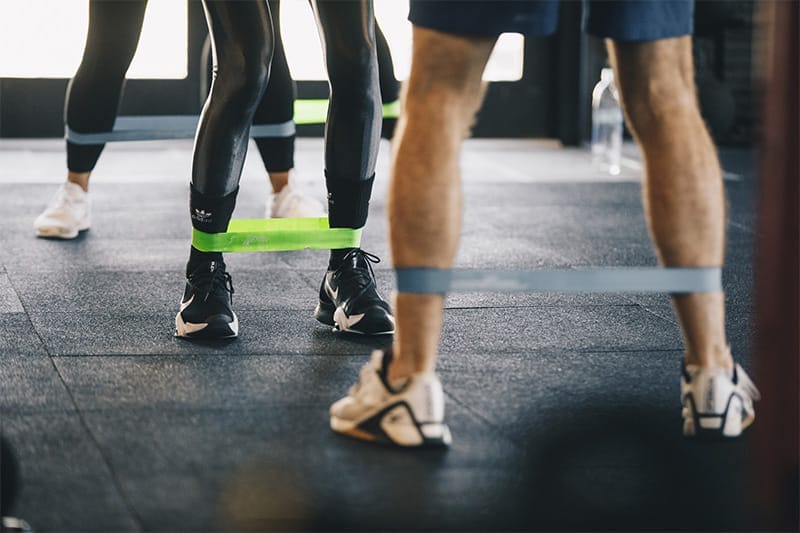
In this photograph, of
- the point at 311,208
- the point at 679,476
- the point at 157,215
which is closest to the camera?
the point at 679,476

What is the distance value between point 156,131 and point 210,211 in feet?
4.58

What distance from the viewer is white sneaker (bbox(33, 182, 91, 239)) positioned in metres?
3.72

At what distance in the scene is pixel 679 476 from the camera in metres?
1.60

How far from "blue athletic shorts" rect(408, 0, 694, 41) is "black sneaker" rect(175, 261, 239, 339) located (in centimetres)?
91

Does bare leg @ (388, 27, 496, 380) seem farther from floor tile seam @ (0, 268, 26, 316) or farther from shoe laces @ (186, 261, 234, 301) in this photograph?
floor tile seam @ (0, 268, 26, 316)

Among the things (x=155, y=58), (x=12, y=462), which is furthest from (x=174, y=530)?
(x=155, y=58)

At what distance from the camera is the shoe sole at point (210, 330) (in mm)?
2395

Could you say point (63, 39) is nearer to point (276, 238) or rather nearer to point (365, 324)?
point (276, 238)

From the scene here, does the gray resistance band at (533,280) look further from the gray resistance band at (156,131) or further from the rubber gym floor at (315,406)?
the gray resistance band at (156,131)

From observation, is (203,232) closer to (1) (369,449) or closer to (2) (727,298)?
(1) (369,449)

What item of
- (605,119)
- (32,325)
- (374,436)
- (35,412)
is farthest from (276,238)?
(605,119)

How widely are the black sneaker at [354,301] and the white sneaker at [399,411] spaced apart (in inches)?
26.6

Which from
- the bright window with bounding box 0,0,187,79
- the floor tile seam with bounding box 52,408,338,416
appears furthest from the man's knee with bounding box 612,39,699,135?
the bright window with bounding box 0,0,187,79

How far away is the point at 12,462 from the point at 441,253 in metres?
0.61
